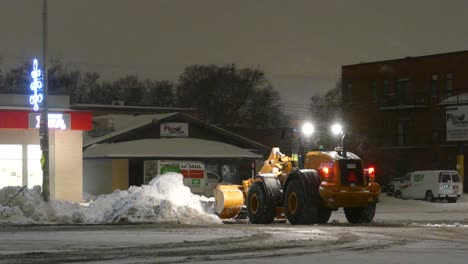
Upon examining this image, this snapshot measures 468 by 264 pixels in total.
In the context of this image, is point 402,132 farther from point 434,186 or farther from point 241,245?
point 241,245

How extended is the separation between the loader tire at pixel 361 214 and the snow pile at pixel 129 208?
422 centimetres

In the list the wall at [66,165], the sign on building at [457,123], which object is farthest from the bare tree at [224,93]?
the wall at [66,165]

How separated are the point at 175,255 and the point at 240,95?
79201 millimetres

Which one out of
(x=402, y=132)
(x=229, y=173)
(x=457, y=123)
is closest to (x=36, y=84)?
(x=229, y=173)

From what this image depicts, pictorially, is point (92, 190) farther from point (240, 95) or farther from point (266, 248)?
point (240, 95)

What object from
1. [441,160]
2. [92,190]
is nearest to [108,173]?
[92,190]

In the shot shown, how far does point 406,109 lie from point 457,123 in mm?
8030

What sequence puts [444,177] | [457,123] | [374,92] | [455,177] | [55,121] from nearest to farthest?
[55,121]
[444,177]
[455,177]
[457,123]
[374,92]

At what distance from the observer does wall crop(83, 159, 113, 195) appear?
148 feet

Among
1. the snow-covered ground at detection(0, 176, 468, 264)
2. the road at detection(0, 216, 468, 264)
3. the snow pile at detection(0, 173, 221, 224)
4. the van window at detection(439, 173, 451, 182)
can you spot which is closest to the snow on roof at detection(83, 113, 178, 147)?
the van window at detection(439, 173, 451, 182)

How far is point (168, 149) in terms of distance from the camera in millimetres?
46125

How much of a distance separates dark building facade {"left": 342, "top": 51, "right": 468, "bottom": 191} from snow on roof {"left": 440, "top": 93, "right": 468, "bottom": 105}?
177mm

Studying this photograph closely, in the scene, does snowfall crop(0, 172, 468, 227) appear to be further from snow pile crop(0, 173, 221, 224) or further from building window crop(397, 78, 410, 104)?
building window crop(397, 78, 410, 104)

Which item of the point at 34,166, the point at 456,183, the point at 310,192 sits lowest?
the point at 456,183
